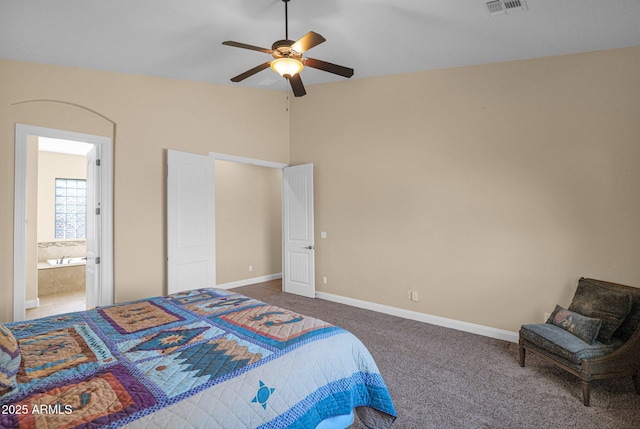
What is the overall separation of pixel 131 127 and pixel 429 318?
14.7 feet

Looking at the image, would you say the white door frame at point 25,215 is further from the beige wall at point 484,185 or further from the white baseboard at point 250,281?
the beige wall at point 484,185

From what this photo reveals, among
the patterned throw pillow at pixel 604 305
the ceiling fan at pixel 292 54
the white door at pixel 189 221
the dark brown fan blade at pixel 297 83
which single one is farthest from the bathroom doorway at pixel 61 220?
the patterned throw pillow at pixel 604 305

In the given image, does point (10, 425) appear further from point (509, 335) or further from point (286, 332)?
point (509, 335)

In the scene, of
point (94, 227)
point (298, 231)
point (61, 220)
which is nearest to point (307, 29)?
point (298, 231)

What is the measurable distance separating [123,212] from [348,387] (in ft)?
11.3

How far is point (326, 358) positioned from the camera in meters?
1.67

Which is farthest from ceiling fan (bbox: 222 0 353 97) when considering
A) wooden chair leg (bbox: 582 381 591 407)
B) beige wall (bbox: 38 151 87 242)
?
beige wall (bbox: 38 151 87 242)

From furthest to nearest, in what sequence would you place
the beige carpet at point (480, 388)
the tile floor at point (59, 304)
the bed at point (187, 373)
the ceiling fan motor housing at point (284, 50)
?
the tile floor at point (59, 304)
the ceiling fan motor housing at point (284, 50)
the beige carpet at point (480, 388)
the bed at point (187, 373)

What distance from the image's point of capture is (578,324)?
8.55 ft

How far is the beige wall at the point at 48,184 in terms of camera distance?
6641mm

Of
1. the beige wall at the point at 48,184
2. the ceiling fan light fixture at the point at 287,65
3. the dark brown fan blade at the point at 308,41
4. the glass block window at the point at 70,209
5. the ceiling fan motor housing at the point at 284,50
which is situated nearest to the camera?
the dark brown fan blade at the point at 308,41

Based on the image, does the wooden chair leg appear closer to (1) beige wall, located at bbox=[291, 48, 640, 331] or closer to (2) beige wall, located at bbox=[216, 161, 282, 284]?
(1) beige wall, located at bbox=[291, 48, 640, 331]

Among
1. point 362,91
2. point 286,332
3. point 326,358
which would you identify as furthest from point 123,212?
point 362,91

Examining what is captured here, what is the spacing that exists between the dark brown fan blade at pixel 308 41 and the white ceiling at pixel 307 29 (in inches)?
26.3
